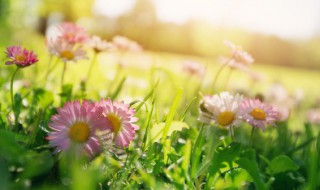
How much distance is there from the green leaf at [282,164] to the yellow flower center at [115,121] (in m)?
0.36

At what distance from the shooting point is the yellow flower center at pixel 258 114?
967 millimetres

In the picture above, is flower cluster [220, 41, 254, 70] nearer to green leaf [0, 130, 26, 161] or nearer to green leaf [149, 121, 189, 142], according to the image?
green leaf [149, 121, 189, 142]

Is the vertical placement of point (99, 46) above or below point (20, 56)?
below

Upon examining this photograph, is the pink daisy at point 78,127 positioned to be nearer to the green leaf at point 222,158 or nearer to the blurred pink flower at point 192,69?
the green leaf at point 222,158

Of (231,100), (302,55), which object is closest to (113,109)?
(231,100)

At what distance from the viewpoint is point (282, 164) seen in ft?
3.00

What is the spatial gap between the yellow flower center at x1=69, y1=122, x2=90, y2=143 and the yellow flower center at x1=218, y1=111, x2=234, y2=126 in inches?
11.5

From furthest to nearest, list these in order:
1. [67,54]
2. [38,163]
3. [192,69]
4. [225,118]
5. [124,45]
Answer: [192,69], [124,45], [67,54], [225,118], [38,163]

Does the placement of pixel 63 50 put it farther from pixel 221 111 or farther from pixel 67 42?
pixel 221 111

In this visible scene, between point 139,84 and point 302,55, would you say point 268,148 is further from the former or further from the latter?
point 302,55

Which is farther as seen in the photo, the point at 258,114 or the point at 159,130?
the point at 258,114

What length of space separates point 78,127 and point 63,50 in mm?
527

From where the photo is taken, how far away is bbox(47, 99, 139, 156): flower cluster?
0.70 meters

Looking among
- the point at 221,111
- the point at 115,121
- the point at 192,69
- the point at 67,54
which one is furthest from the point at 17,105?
the point at 192,69
